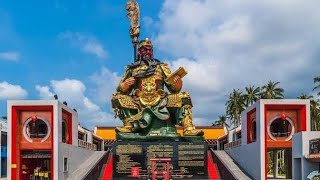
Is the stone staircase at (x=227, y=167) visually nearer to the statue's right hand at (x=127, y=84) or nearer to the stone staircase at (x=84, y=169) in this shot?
the statue's right hand at (x=127, y=84)

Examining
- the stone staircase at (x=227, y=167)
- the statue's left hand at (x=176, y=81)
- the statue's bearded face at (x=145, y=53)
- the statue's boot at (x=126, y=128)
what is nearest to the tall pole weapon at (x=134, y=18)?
the statue's bearded face at (x=145, y=53)

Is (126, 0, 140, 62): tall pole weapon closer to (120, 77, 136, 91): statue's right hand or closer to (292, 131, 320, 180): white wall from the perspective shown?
(120, 77, 136, 91): statue's right hand

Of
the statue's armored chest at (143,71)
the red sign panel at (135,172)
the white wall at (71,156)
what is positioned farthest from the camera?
the statue's armored chest at (143,71)

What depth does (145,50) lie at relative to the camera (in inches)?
1565

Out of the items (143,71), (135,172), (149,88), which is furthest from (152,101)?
(135,172)

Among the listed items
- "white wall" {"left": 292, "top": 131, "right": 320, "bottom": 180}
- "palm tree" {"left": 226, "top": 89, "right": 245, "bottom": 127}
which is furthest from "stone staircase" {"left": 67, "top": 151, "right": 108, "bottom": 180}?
"palm tree" {"left": 226, "top": 89, "right": 245, "bottom": 127}

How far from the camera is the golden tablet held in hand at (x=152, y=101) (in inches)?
1487

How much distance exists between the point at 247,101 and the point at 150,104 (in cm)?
3066

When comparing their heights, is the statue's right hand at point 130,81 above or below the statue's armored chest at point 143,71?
below

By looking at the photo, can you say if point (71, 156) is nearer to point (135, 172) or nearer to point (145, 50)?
point (135, 172)

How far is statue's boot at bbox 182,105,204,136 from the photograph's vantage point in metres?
37.3

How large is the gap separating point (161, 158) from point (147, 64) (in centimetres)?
807

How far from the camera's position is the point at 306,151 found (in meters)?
25.0

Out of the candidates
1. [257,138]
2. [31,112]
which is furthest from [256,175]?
[31,112]
